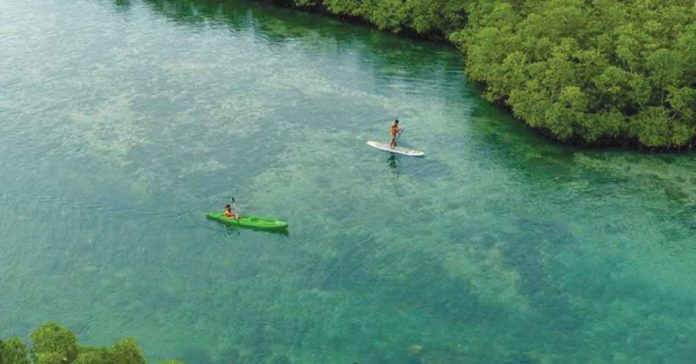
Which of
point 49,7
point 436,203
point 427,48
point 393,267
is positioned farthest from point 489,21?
point 49,7

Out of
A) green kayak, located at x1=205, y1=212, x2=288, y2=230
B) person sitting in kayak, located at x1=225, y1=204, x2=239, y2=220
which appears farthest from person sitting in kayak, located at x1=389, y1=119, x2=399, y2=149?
person sitting in kayak, located at x1=225, y1=204, x2=239, y2=220

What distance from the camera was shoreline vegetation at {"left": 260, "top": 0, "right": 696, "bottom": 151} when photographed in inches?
1405

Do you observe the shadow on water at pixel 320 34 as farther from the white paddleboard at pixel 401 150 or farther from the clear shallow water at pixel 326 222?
the white paddleboard at pixel 401 150

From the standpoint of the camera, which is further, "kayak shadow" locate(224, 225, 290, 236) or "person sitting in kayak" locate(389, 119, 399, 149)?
"person sitting in kayak" locate(389, 119, 399, 149)

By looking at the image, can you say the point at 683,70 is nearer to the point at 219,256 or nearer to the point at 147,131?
the point at 219,256

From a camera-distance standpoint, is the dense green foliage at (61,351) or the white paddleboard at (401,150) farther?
the white paddleboard at (401,150)

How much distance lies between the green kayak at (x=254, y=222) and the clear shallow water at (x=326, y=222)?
0.52 meters

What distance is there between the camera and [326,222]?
3183cm

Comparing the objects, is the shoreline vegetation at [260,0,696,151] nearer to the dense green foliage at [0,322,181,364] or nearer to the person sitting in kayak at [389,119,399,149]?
the person sitting in kayak at [389,119,399,149]

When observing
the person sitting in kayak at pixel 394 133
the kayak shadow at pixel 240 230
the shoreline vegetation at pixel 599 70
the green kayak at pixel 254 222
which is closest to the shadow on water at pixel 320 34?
the shoreline vegetation at pixel 599 70

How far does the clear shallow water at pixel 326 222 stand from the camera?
1019 inches

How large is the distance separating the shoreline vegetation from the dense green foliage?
25.8 m

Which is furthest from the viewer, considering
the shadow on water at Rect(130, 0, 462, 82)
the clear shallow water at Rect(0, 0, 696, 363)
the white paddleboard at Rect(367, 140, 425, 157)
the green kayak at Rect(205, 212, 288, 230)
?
the shadow on water at Rect(130, 0, 462, 82)

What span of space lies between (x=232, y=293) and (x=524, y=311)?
11.6 m
